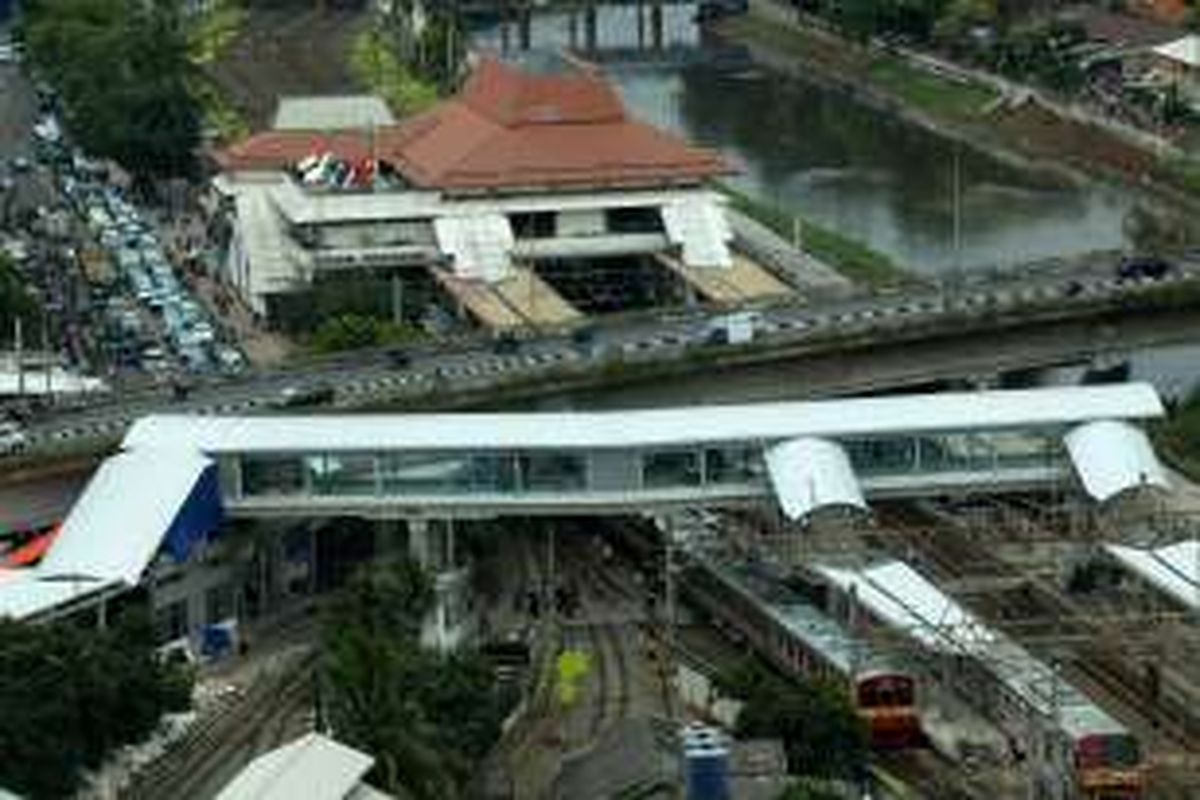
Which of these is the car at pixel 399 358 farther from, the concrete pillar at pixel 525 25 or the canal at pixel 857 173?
the concrete pillar at pixel 525 25

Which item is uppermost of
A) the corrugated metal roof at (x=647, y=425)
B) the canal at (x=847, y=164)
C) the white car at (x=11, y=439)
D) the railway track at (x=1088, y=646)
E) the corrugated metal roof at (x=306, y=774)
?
the corrugated metal roof at (x=647, y=425)

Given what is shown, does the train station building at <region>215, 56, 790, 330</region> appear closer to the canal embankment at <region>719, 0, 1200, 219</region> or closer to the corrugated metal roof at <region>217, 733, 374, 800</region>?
the canal embankment at <region>719, 0, 1200, 219</region>

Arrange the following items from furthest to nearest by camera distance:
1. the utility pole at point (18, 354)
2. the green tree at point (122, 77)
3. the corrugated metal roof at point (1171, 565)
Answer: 1. the green tree at point (122, 77)
2. the utility pole at point (18, 354)
3. the corrugated metal roof at point (1171, 565)

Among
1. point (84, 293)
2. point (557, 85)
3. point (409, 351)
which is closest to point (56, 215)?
point (84, 293)

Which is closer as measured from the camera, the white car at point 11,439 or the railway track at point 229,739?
the railway track at point 229,739

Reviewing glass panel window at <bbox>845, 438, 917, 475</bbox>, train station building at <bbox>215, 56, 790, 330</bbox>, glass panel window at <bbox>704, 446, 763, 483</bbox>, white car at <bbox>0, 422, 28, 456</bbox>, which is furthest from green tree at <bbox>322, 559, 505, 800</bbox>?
train station building at <bbox>215, 56, 790, 330</bbox>

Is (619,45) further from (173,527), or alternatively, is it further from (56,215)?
(173,527)

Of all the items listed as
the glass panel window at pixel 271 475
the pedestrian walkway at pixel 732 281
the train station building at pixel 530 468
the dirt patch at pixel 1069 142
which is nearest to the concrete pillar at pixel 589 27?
the dirt patch at pixel 1069 142

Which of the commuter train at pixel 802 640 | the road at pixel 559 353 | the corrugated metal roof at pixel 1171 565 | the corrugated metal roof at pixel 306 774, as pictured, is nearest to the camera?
the corrugated metal roof at pixel 306 774
